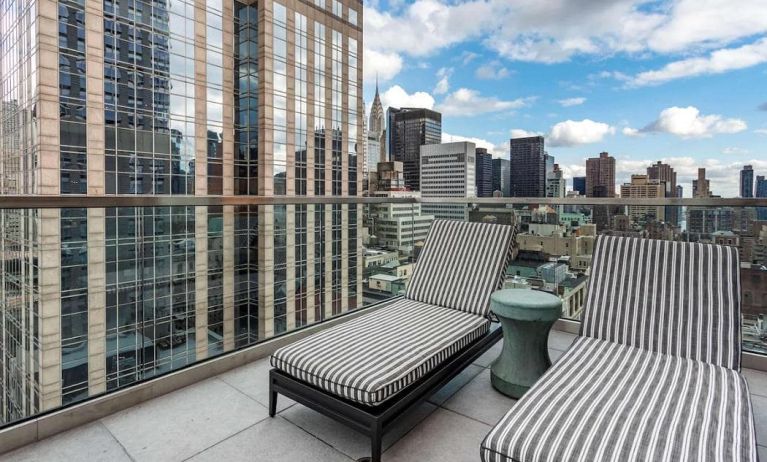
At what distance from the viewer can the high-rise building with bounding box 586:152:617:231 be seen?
3.28 meters

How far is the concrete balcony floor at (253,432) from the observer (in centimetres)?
173

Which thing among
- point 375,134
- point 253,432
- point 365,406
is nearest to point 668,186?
point 365,406

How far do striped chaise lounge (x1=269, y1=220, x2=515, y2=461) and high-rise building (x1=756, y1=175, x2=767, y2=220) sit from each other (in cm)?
182

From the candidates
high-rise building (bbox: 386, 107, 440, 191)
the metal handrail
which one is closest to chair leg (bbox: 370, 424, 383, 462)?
the metal handrail

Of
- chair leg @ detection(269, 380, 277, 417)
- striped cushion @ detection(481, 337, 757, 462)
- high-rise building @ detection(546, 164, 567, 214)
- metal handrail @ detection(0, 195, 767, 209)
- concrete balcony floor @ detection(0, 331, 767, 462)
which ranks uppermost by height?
high-rise building @ detection(546, 164, 567, 214)

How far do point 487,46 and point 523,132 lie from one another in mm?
3704

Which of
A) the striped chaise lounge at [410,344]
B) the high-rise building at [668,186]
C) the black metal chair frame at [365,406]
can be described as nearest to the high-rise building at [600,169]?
the high-rise building at [668,186]

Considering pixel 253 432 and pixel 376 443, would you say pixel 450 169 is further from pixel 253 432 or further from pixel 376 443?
pixel 376 443

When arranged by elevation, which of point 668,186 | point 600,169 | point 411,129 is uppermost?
point 411,129

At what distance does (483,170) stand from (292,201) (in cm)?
935

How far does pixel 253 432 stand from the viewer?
191 centimetres

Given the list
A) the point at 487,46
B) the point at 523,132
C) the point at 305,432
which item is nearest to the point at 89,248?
the point at 305,432

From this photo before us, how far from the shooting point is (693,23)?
849 cm

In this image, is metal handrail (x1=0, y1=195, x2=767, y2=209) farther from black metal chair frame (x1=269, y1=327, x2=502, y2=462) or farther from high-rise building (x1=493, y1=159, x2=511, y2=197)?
high-rise building (x1=493, y1=159, x2=511, y2=197)
